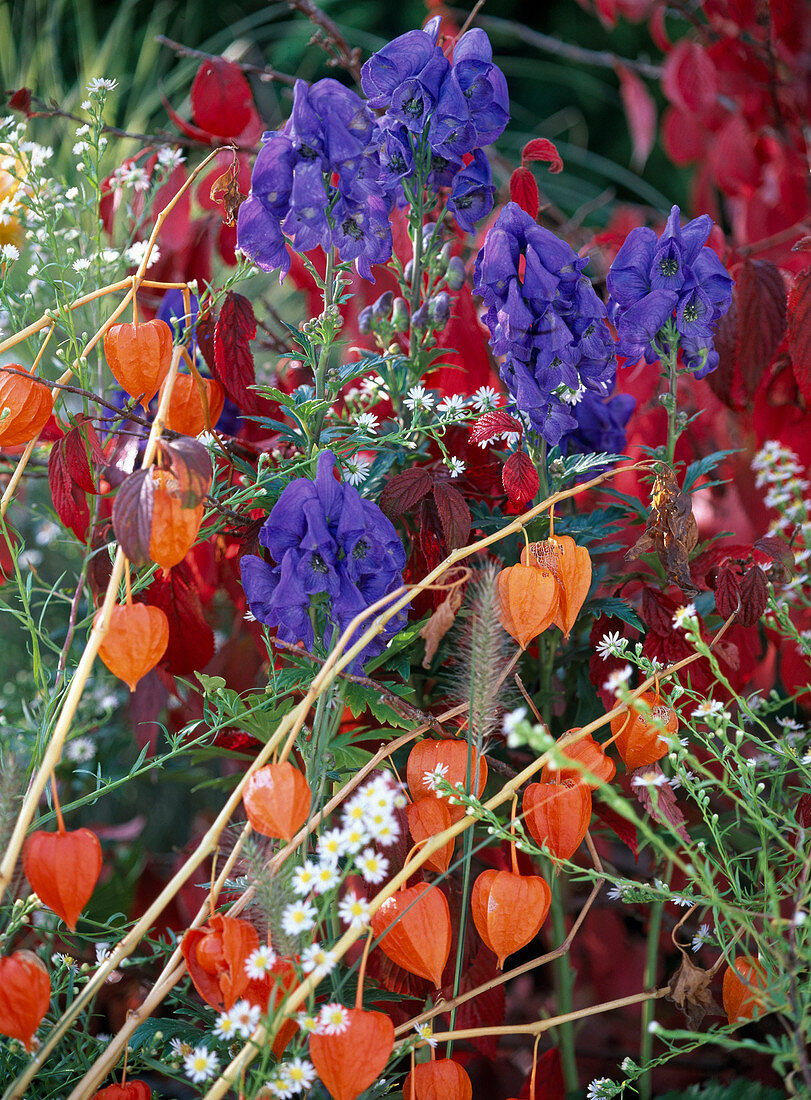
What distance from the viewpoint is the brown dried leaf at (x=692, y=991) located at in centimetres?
55

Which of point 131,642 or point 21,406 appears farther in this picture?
point 21,406

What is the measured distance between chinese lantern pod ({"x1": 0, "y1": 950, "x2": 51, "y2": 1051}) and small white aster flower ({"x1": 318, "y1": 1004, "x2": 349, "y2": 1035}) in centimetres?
15

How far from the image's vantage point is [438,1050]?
2.65 ft

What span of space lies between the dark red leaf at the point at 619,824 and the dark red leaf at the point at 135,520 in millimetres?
386

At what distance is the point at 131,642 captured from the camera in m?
0.48

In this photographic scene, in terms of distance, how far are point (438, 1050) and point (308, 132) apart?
0.74m

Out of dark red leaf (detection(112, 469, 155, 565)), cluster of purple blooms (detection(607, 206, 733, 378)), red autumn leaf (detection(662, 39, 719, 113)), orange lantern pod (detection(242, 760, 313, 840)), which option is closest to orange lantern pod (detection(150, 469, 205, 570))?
dark red leaf (detection(112, 469, 155, 565))

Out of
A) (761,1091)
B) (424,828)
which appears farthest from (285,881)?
(761,1091)

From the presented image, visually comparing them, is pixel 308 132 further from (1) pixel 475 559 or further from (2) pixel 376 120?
(1) pixel 475 559

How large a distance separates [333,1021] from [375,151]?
50cm

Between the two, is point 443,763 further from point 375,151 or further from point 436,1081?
point 375,151

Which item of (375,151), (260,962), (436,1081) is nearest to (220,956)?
(260,962)

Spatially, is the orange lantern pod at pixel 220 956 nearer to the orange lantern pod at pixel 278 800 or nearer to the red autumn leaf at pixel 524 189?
the orange lantern pod at pixel 278 800

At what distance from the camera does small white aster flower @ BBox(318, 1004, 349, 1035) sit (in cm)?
45
